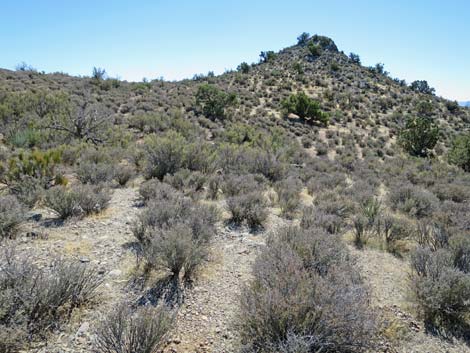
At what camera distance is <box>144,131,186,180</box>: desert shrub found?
30.5 ft

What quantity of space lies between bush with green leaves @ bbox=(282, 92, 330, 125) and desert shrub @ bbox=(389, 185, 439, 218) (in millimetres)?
16828

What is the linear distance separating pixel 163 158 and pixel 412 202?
7281 mm

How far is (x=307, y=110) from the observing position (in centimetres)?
2502

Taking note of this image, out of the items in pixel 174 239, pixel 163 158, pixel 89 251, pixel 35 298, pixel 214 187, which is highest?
pixel 163 158

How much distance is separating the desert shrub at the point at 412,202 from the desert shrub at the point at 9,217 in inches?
343

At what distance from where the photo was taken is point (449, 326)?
3686 millimetres

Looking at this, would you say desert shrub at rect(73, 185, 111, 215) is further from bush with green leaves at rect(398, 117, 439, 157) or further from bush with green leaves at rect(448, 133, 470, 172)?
bush with green leaves at rect(398, 117, 439, 157)

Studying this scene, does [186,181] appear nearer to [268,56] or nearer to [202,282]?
[202,282]

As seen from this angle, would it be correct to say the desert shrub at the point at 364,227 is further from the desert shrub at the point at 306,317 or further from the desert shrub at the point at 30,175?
the desert shrub at the point at 30,175

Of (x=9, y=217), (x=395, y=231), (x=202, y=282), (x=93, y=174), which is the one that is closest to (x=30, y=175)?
(x=93, y=174)

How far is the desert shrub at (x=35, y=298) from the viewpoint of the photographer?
2785mm

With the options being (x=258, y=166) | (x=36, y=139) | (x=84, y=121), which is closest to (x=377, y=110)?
(x=258, y=166)

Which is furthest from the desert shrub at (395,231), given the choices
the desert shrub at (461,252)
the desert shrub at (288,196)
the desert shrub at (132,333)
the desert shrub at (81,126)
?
the desert shrub at (81,126)

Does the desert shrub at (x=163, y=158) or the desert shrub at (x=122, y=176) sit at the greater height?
the desert shrub at (x=163, y=158)
